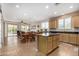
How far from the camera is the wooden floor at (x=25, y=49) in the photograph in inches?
88.0

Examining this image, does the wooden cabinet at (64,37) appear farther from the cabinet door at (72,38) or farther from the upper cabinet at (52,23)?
the upper cabinet at (52,23)

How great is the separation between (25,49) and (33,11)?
3.00 feet

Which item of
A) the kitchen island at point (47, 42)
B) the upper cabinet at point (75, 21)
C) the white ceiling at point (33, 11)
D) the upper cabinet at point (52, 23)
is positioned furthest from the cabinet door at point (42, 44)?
the upper cabinet at point (75, 21)

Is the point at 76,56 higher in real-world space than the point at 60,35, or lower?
lower

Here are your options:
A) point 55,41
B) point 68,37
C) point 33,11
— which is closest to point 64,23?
point 68,37

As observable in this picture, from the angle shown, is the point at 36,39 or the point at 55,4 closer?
the point at 55,4

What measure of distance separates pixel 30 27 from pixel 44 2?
0.67 meters

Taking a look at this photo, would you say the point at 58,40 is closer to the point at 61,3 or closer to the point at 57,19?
the point at 57,19

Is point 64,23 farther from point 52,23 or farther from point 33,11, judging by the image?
point 33,11

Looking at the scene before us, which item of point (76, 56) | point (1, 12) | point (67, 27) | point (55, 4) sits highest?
point (55, 4)

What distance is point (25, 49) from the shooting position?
2.31 meters

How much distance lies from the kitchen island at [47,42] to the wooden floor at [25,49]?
0.53 feet

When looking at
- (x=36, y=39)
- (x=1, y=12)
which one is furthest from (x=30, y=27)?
(x=1, y=12)

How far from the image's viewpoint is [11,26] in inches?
88.6
